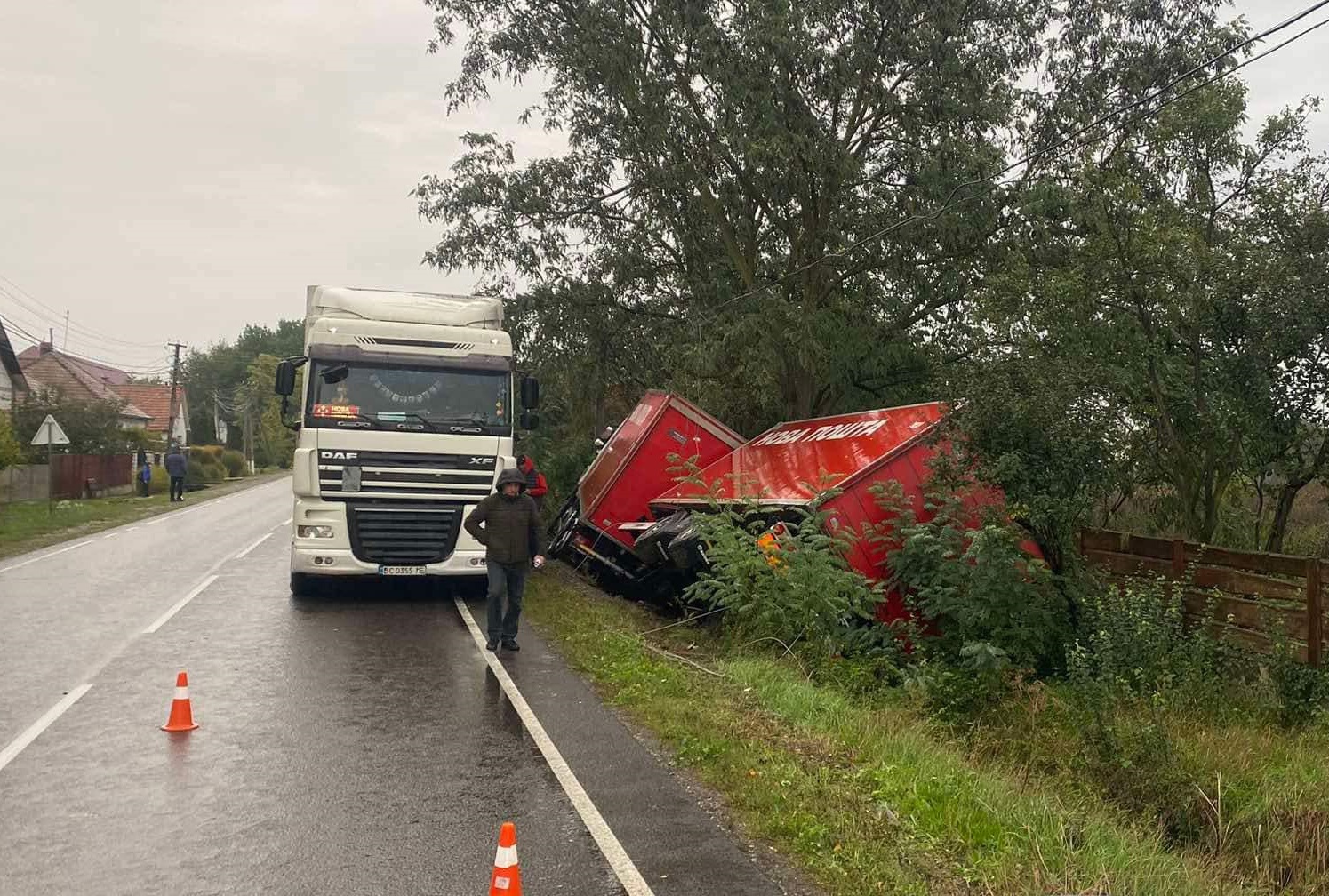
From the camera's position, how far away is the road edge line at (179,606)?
1170 centimetres

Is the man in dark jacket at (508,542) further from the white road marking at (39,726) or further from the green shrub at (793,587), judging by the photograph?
the white road marking at (39,726)

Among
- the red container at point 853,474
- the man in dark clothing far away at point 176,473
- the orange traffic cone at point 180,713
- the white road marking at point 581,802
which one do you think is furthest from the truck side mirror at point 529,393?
the man in dark clothing far away at point 176,473

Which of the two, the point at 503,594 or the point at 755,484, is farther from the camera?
the point at 755,484

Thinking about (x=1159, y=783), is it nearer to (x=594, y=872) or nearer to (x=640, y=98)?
(x=594, y=872)

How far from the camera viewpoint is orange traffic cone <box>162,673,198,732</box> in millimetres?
7561

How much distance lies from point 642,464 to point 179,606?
631cm

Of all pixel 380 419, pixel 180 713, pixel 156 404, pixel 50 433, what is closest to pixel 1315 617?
pixel 180 713

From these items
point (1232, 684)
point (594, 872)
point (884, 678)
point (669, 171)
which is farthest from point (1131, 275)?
point (594, 872)

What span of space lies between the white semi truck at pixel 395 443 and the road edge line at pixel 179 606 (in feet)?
4.62

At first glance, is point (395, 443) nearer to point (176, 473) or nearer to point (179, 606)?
point (179, 606)

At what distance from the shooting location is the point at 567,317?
22.5 metres

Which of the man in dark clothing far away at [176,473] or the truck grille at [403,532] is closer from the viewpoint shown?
the truck grille at [403,532]

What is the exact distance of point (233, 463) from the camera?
63750 millimetres

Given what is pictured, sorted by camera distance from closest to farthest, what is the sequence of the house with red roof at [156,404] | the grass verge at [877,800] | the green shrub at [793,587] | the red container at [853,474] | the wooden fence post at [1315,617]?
the grass verge at [877,800]
the wooden fence post at [1315,617]
the green shrub at [793,587]
the red container at [853,474]
the house with red roof at [156,404]
